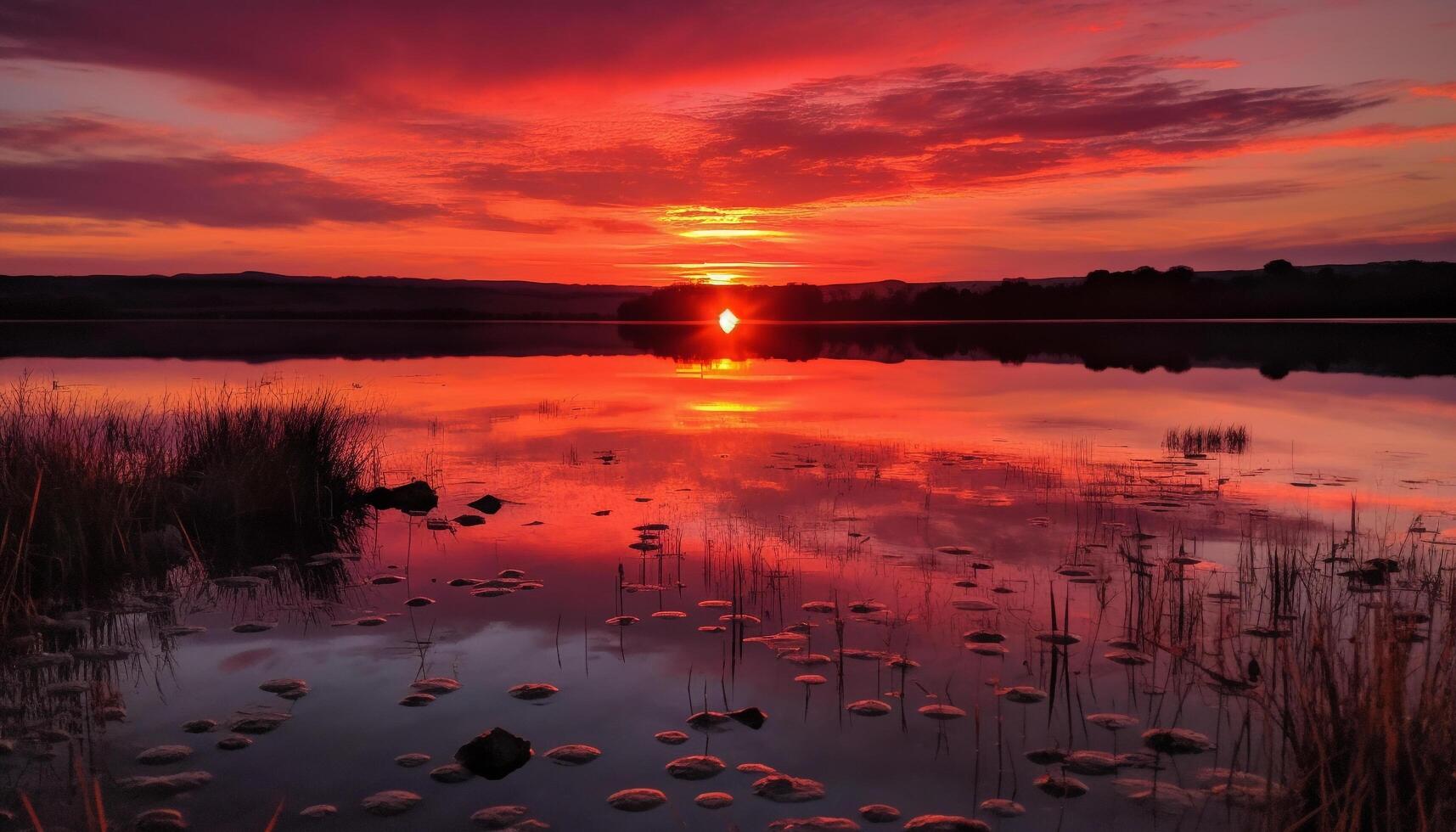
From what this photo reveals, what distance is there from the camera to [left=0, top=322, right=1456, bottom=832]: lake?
618 centimetres

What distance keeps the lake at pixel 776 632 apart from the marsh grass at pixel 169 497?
1.81 ft

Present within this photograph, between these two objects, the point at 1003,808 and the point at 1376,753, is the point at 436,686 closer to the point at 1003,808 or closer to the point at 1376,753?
the point at 1003,808

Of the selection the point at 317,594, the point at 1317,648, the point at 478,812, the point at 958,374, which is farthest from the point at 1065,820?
the point at 958,374

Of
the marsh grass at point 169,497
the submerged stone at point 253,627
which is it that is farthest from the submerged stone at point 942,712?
the marsh grass at point 169,497

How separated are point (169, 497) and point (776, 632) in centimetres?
1010

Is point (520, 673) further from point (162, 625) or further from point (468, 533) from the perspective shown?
point (468, 533)

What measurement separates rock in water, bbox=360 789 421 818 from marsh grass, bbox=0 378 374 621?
517 centimetres

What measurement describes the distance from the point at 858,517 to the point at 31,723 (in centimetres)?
1058

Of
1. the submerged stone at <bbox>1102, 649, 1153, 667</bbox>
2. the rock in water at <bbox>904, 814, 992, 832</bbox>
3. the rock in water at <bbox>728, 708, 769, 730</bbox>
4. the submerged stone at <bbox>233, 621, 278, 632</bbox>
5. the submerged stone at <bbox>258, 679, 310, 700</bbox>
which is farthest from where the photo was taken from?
the submerged stone at <bbox>233, 621, 278, 632</bbox>

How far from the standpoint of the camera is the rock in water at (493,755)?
631cm

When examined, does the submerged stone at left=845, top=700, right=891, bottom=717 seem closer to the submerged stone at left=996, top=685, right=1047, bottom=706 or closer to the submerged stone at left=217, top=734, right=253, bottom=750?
the submerged stone at left=996, top=685, right=1047, bottom=706

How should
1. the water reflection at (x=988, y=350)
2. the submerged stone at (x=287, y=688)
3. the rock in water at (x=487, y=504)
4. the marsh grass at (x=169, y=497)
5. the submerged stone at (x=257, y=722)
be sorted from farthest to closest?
the water reflection at (x=988, y=350) < the rock in water at (x=487, y=504) < the marsh grass at (x=169, y=497) < the submerged stone at (x=287, y=688) < the submerged stone at (x=257, y=722)

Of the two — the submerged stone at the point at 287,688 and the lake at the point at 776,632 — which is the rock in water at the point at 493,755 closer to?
the lake at the point at 776,632

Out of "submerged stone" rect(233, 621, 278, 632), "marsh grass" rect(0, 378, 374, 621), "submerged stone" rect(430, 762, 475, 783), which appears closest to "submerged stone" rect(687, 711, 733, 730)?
"submerged stone" rect(430, 762, 475, 783)
